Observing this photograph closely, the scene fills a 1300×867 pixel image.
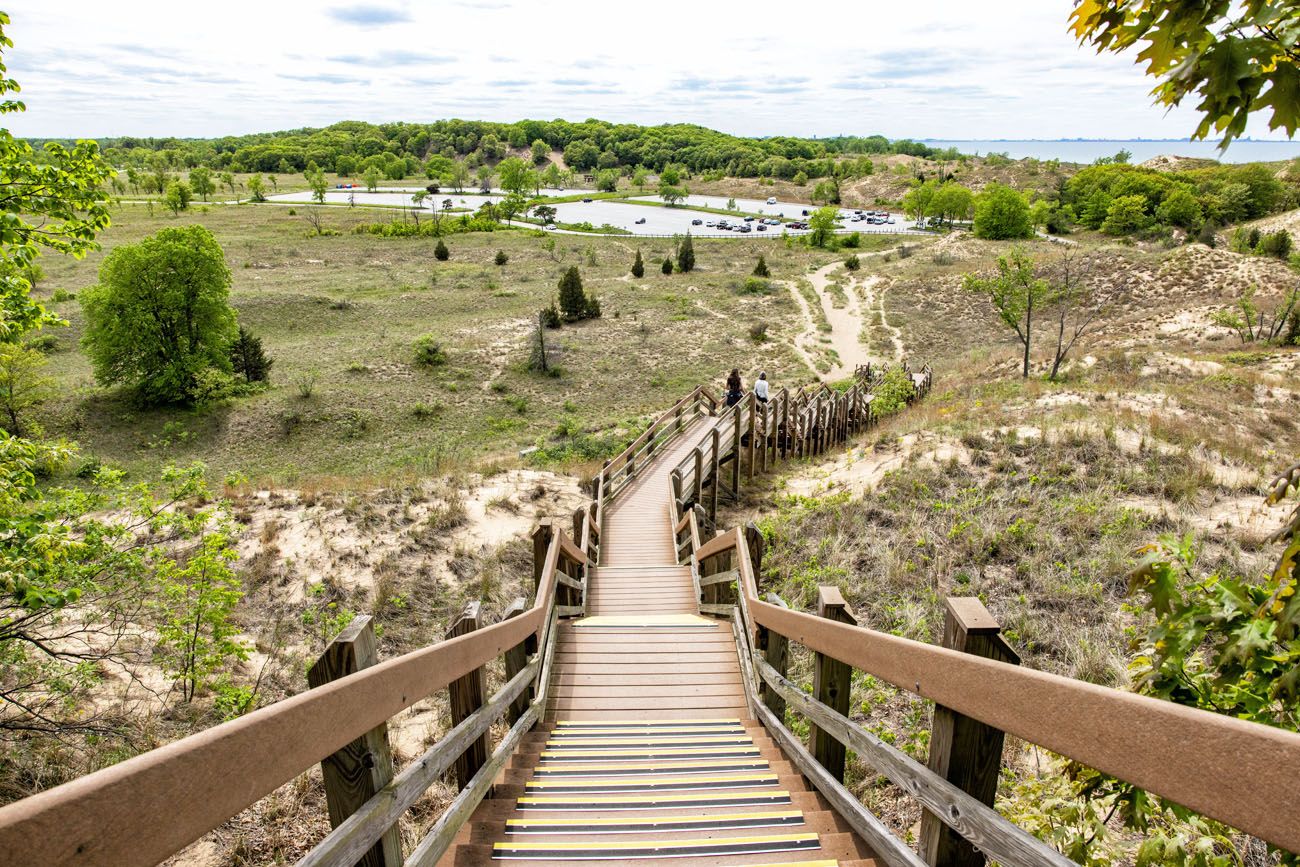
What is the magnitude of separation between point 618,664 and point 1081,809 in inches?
154

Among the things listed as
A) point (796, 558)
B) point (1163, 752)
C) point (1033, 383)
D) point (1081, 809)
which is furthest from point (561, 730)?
point (1033, 383)

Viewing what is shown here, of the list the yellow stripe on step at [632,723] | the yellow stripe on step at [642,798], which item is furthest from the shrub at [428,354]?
the yellow stripe on step at [642,798]

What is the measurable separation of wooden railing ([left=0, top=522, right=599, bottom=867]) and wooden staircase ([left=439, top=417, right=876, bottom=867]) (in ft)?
0.99

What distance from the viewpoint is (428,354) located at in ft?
93.6

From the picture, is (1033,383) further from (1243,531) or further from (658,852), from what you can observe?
(658,852)

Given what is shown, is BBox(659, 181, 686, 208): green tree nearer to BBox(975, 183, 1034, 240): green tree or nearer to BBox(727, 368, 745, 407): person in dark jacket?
BBox(975, 183, 1034, 240): green tree

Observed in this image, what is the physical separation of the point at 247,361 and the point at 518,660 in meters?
28.2

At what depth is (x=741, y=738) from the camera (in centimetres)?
426

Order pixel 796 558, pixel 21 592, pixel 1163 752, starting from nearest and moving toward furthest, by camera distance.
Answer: pixel 1163 752 < pixel 21 592 < pixel 796 558

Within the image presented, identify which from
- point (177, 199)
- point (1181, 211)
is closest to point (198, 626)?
point (1181, 211)

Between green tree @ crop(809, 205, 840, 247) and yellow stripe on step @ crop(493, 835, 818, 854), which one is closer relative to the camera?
yellow stripe on step @ crop(493, 835, 818, 854)

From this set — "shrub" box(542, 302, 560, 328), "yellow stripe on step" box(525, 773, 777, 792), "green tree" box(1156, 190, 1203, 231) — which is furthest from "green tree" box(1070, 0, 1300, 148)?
"green tree" box(1156, 190, 1203, 231)

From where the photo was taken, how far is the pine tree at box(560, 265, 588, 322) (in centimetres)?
3519

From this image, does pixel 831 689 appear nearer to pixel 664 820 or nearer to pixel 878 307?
pixel 664 820
